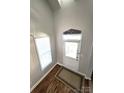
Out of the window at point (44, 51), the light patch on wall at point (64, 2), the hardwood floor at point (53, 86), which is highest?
the light patch on wall at point (64, 2)

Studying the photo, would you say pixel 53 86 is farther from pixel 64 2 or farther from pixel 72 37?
pixel 64 2

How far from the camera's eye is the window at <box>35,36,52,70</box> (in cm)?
70

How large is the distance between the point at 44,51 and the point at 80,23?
1.08 ft

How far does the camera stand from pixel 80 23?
0.68 m

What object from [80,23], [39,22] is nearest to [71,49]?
[80,23]

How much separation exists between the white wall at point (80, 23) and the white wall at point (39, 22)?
5 cm

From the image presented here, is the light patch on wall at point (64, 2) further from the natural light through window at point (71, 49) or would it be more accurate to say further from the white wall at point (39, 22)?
the natural light through window at point (71, 49)

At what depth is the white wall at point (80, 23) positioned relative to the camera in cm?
66

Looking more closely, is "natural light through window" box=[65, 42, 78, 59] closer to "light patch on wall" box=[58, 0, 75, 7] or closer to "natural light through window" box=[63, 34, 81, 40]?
"natural light through window" box=[63, 34, 81, 40]

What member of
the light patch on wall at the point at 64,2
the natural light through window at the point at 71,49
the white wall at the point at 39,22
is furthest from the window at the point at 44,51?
the light patch on wall at the point at 64,2
